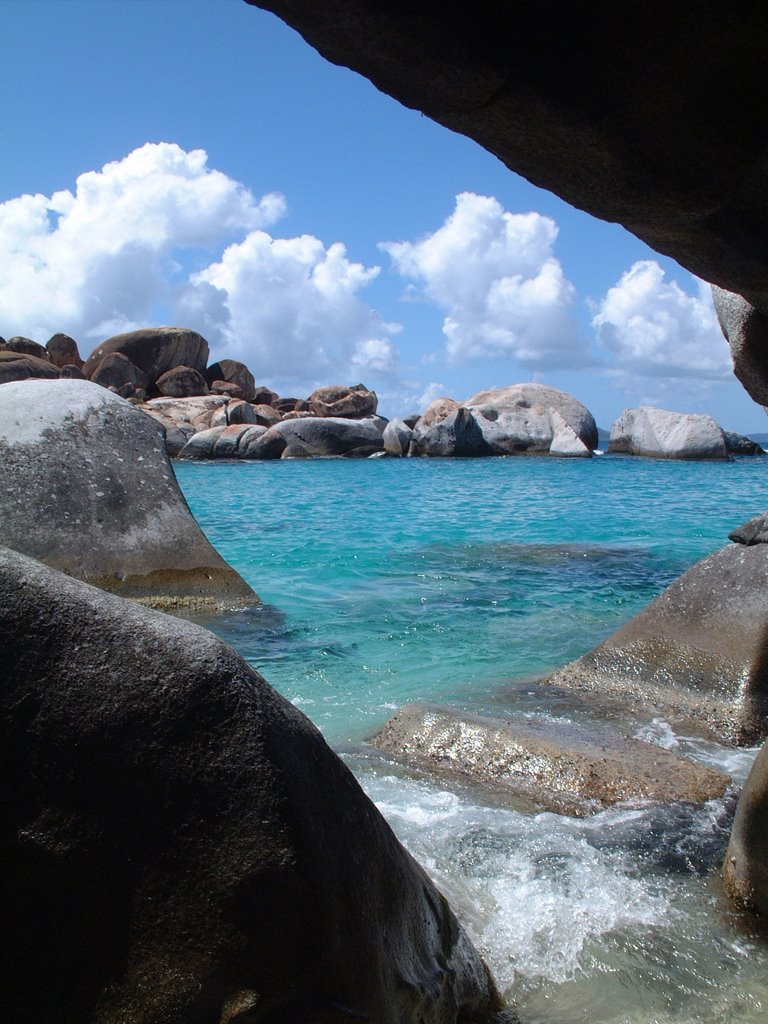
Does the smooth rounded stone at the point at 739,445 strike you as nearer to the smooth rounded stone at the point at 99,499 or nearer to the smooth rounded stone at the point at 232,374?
the smooth rounded stone at the point at 232,374

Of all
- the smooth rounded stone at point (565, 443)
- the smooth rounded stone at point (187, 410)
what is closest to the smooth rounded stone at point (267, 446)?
the smooth rounded stone at point (187, 410)

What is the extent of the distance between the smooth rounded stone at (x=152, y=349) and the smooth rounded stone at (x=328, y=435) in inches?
429

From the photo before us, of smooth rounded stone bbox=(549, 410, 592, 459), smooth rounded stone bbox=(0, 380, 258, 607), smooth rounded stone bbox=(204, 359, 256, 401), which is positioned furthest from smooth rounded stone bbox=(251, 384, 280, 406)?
smooth rounded stone bbox=(0, 380, 258, 607)

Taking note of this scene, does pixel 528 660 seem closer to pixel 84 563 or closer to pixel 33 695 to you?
pixel 84 563

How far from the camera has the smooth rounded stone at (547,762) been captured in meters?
4.18

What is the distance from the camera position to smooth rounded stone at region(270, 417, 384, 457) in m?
38.6

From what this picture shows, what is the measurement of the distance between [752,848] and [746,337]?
6.93 feet

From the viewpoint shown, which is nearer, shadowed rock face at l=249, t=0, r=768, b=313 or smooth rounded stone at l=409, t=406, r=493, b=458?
shadowed rock face at l=249, t=0, r=768, b=313

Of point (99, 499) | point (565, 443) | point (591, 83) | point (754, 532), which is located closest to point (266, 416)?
point (565, 443)

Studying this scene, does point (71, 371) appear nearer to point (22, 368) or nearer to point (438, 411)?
point (22, 368)

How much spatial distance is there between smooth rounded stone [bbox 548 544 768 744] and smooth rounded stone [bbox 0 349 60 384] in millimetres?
36241

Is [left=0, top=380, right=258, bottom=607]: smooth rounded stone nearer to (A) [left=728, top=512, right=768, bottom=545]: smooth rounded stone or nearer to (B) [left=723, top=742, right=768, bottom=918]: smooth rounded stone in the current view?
(A) [left=728, top=512, right=768, bottom=545]: smooth rounded stone

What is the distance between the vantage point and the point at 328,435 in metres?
39.1

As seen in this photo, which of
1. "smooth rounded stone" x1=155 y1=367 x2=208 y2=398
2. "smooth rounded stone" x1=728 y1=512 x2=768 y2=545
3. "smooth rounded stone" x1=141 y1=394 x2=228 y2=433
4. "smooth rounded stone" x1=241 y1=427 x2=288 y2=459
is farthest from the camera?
"smooth rounded stone" x1=155 y1=367 x2=208 y2=398
